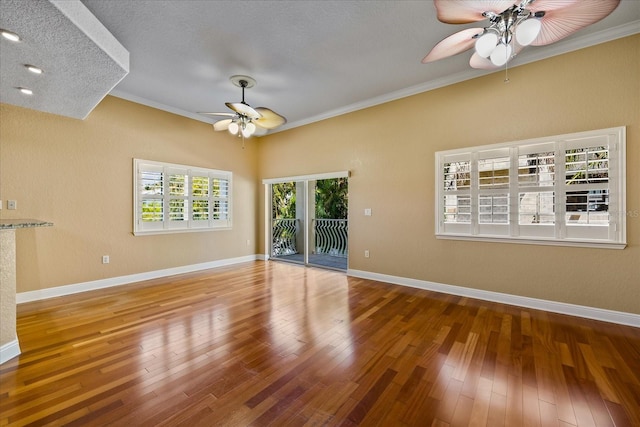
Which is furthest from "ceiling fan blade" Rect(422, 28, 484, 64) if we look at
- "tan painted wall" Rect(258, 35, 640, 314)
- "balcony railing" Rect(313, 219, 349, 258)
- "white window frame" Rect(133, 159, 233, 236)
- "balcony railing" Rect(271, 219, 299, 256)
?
"balcony railing" Rect(271, 219, 299, 256)

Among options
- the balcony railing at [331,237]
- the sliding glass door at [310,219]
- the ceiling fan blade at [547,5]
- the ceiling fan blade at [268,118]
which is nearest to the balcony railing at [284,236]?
the sliding glass door at [310,219]

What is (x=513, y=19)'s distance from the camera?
2105 mm

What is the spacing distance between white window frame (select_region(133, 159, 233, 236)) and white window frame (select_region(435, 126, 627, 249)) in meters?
4.39

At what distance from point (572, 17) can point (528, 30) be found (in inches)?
12.7

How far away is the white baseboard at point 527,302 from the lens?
116 inches

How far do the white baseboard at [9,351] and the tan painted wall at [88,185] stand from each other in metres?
1.94

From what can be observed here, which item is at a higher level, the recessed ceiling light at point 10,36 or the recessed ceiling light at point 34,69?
the recessed ceiling light at point 34,69

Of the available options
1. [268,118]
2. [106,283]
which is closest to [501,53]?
[268,118]

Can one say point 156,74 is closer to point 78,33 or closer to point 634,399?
point 78,33

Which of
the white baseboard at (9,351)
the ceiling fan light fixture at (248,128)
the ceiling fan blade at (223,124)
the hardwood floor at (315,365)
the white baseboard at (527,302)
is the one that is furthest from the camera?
the ceiling fan blade at (223,124)

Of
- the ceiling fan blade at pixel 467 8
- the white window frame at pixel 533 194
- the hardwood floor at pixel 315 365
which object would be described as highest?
the ceiling fan blade at pixel 467 8

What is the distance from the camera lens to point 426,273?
167 inches

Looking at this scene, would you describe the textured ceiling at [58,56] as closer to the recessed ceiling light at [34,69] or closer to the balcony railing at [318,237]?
the recessed ceiling light at [34,69]

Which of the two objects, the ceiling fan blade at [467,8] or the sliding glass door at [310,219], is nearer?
the ceiling fan blade at [467,8]
